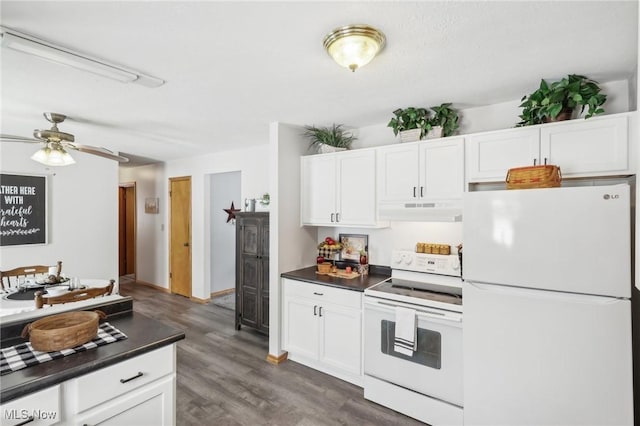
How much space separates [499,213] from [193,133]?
3.44 meters

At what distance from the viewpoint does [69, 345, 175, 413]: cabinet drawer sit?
4.21 feet

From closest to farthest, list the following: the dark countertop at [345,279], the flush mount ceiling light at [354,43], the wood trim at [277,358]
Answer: the flush mount ceiling light at [354,43]
the dark countertop at [345,279]
the wood trim at [277,358]

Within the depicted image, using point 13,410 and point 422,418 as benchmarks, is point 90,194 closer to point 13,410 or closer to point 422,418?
point 13,410

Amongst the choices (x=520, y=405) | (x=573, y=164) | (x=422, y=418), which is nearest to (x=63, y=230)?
(x=422, y=418)

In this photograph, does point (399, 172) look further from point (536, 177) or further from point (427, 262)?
point (536, 177)

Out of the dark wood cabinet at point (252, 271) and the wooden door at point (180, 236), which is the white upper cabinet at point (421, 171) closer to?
the dark wood cabinet at point (252, 271)

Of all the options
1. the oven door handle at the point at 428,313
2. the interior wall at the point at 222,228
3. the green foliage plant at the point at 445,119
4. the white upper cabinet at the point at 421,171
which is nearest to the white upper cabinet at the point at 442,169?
the white upper cabinet at the point at 421,171

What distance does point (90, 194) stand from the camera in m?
2.24

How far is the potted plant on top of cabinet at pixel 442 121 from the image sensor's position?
104 inches

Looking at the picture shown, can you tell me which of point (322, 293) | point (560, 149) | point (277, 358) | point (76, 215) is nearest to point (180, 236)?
point (277, 358)

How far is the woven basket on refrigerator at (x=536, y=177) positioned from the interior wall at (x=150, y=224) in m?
5.67

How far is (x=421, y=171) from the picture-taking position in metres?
2.64

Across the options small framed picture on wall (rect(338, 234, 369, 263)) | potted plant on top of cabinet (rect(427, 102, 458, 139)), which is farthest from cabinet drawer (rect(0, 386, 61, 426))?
potted plant on top of cabinet (rect(427, 102, 458, 139))

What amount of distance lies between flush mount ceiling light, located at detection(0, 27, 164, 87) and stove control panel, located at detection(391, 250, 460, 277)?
2402mm
